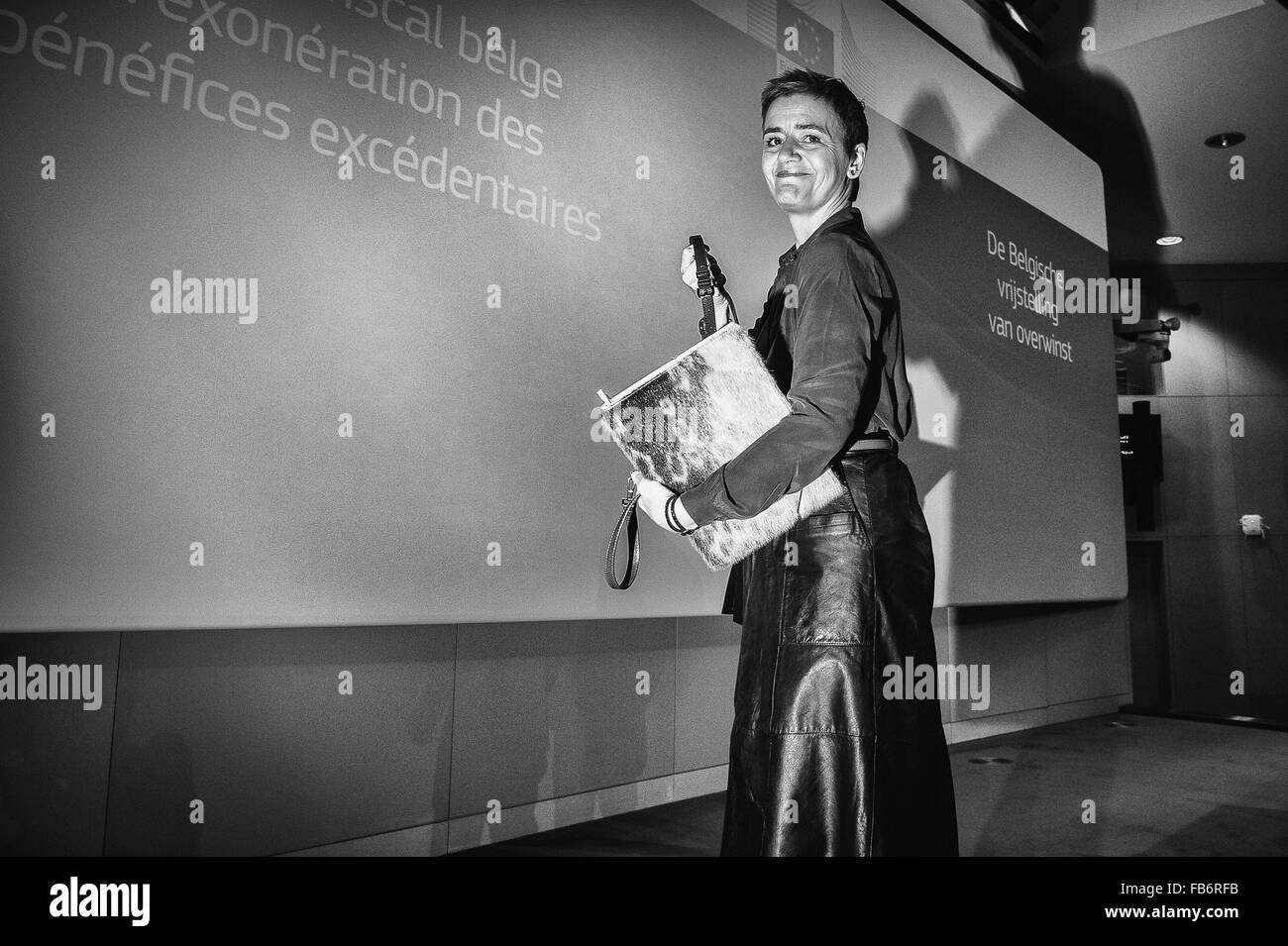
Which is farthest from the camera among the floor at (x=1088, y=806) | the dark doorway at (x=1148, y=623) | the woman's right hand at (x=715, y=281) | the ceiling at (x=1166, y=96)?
the dark doorway at (x=1148, y=623)

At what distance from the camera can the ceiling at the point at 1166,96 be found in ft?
13.7

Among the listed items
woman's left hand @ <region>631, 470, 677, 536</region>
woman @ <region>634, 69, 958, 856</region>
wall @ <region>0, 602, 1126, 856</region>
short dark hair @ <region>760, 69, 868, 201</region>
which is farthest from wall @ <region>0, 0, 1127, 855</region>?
short dark hair @ <region>760, 69, 868, 201</region>

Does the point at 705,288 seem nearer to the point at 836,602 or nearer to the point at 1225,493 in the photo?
the point at 836,602

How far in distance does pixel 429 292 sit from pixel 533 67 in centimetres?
81

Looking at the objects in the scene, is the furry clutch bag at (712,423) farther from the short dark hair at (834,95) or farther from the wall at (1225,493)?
the wall at (1225,493)

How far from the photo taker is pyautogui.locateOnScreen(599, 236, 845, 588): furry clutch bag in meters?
1.45

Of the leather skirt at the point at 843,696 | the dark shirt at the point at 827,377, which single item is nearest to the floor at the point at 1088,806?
the leather skirt at the point at 843,696

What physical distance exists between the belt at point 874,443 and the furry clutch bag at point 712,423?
0.07 metres

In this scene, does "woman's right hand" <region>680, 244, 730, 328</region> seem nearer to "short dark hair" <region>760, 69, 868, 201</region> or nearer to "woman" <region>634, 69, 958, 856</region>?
"woman" <region>634, 69, 958, 856</region>

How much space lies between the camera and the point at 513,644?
2.64 m

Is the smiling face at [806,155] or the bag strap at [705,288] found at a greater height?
the smiling face at [806,155]

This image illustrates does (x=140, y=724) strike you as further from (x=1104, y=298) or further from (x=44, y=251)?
(x=1104, y=298)

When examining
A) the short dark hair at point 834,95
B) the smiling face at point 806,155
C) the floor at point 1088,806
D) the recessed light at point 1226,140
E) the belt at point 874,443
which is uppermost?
the recessed light at point 1226,140

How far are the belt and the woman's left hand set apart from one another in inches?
13.1
